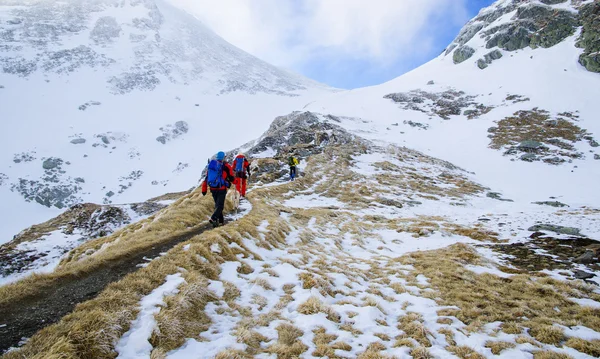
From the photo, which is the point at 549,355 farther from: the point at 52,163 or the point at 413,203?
the point at 52,163

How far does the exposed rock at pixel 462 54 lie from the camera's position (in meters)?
109

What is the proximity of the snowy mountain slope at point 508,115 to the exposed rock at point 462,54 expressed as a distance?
8.37 feet

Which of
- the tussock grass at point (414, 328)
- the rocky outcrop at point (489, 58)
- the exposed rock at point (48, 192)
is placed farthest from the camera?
the rocky outcrop at point (489, 58)

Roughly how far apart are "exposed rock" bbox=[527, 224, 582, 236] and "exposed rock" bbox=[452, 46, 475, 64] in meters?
114

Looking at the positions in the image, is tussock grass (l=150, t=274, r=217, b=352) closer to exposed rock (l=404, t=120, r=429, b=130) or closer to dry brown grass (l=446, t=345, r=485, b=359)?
dry brown grass (l=446, t=345, r=485, b=359)

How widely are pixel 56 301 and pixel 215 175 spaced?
7.01m

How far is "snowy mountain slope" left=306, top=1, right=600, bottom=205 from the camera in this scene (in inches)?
1837

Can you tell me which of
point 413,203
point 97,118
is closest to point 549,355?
point 413,203

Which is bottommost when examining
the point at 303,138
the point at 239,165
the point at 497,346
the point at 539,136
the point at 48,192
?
the point at 48,192

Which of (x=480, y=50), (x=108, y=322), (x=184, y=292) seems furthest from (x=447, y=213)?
(x=480, y=50)

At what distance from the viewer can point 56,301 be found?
6586mm

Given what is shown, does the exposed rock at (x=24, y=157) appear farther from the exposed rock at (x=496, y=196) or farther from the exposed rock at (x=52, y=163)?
the exposed rock at (x=496, y=196)

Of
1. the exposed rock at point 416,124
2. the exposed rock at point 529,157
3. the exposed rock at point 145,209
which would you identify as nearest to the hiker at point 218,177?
the exposed rock at point 145,209

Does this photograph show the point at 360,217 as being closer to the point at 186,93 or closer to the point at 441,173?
the point at 441,173
